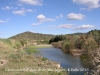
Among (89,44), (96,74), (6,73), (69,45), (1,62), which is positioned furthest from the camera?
(69,45)

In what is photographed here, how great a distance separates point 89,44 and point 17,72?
35.0m

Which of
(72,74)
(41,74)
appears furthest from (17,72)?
(72,74)

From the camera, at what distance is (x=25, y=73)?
54.3 ft

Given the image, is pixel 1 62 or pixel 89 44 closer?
pixel 1 62

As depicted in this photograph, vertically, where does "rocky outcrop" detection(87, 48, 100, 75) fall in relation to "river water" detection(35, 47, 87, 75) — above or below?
above

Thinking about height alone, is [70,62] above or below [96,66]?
below

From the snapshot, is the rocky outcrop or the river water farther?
the river water

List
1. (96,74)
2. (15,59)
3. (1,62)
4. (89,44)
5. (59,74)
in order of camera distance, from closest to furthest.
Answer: (96,74), (59,74), (1,62), (15,59), (89,44)

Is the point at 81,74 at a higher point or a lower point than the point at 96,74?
lower

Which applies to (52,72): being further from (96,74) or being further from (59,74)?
(96,74)

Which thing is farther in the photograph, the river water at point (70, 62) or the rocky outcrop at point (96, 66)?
the river water at point (70, 62)

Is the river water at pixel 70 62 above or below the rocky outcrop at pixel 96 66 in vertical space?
below

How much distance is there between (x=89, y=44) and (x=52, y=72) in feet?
106

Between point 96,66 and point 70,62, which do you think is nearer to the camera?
point 96,66
